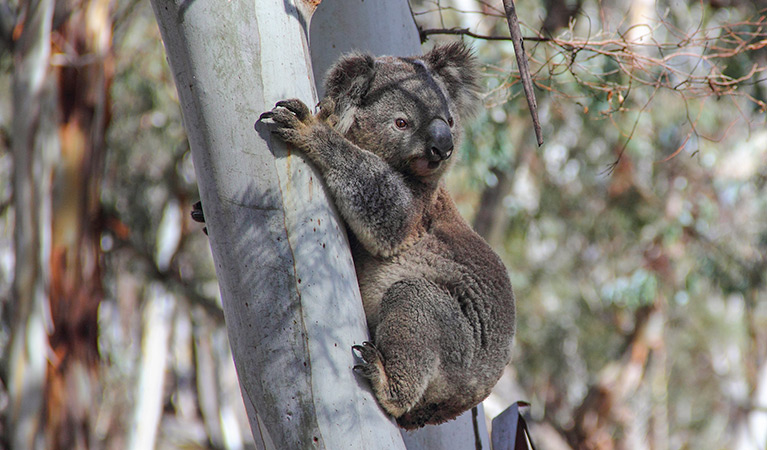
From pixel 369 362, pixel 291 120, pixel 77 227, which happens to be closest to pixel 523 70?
pixel 291 120

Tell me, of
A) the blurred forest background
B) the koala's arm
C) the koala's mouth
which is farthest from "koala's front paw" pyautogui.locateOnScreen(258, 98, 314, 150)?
the blurred forest background

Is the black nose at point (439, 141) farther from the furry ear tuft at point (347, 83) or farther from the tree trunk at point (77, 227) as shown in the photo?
the tree trunk at point (77, 227)

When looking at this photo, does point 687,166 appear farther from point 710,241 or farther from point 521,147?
point 521,147

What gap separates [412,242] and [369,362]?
27.8 inches

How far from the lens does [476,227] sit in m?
8.54

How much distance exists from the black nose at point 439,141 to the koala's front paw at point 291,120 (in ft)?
2.05

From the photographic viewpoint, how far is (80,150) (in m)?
5.64

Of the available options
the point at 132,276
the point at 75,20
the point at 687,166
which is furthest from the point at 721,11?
the point at 132,276

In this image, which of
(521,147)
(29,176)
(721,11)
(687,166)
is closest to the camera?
(29,176)

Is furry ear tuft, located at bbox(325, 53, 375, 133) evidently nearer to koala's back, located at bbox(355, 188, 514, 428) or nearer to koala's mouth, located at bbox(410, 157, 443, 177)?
koala's mouth, located at bbox(410, 157, 443, 177)

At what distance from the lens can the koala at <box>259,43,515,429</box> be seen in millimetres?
2135

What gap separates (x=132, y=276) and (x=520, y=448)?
9.43m

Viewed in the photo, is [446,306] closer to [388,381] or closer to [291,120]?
[388,381]

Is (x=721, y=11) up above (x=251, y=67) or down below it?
below
